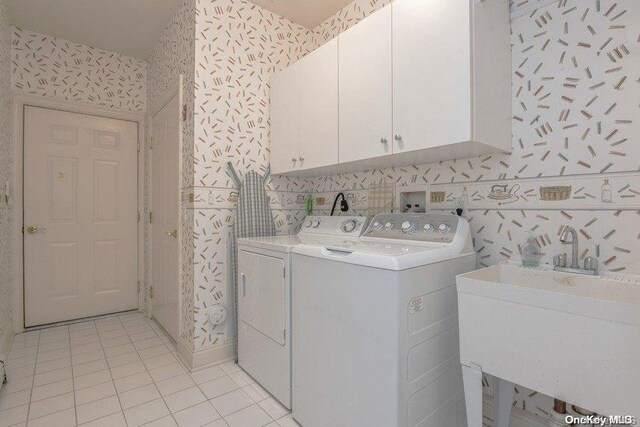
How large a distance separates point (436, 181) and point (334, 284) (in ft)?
3.00

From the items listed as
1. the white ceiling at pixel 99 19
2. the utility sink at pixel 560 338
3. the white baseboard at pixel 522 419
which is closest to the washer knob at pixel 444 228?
the utility sink at pixel 560 338

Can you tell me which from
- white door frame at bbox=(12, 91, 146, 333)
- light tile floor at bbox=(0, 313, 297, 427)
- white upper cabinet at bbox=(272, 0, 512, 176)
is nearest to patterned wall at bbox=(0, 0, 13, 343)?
white door frame at bbox=(12, 91, 146, 333)

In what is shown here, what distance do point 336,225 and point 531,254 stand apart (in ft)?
3.70

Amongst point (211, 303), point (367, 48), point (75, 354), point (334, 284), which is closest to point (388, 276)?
point (334, 284)

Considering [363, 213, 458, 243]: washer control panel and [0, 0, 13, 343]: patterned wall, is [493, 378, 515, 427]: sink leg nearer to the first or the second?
[363, 213, 458, 243]: washer control panel

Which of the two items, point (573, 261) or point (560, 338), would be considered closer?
point (560, 338)

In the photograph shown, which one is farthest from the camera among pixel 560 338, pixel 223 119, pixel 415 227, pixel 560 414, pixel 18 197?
pixel 18 197

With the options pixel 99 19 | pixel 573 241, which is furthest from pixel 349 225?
pixel 99 19

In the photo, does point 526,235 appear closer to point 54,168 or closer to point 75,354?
point 75,354

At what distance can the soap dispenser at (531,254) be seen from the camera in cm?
Answer: 142

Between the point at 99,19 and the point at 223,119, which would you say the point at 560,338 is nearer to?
the point at 223,119

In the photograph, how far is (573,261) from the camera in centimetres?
133

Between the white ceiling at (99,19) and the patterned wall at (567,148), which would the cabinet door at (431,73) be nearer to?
the patterned wall at (567,148)

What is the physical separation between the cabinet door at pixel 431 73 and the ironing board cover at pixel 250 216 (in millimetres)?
1183
